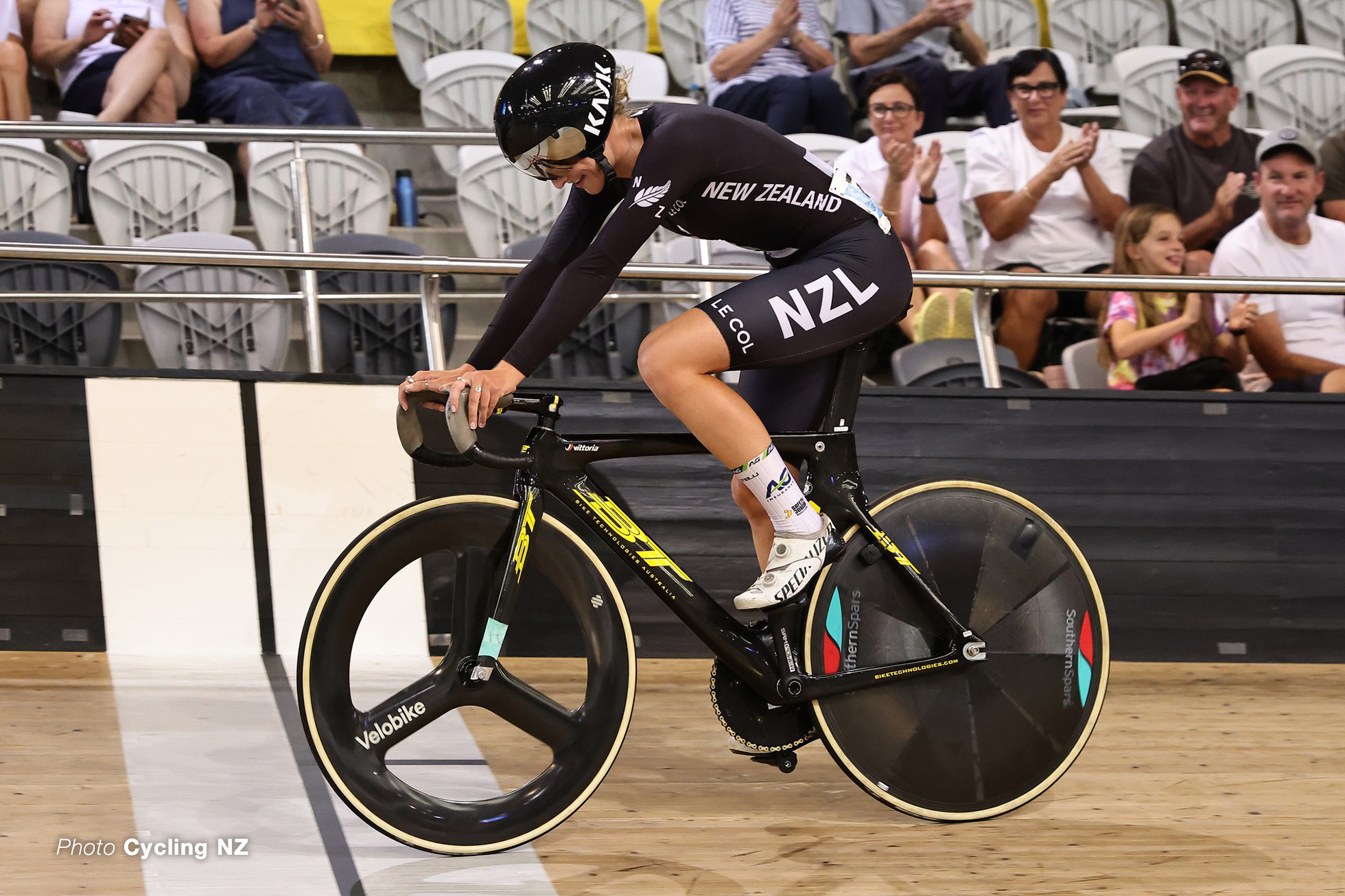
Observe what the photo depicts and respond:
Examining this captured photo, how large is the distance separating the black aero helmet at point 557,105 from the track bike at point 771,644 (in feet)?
1.65

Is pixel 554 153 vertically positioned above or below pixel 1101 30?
below

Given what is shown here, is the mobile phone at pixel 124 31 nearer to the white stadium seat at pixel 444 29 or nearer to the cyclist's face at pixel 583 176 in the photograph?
the white stadium seat at pixel 444 29

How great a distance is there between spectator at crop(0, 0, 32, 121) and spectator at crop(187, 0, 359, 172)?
0.78 meters

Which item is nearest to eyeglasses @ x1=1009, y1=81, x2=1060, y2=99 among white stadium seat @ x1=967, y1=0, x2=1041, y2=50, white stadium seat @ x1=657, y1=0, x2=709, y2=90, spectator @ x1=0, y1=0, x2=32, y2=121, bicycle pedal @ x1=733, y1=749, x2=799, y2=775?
white stadium seat @ x1=967, y1=0, x2=1041, y2=50

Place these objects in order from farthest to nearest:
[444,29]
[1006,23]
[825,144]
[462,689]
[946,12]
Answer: [1006,23] < [444,29] < [946,12] < [825,144] < [462,689]

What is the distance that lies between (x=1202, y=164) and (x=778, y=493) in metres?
4.12

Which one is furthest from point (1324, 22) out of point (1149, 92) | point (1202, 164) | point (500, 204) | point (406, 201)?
point (406, 201)

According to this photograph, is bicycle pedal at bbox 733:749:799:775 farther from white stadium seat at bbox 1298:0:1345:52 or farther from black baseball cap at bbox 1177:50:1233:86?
white stadium seat at bbox 1298:0:1345:52

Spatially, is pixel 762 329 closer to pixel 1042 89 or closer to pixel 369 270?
pixel 369 270

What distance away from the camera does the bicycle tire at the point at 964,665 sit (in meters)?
2.76

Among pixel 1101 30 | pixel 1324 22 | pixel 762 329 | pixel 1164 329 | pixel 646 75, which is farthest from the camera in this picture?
pixel 1324 22

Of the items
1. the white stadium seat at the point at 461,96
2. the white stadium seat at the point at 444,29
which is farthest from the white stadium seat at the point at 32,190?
the white stadium seat at the point at 444,29

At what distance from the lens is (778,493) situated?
2582 millimetres

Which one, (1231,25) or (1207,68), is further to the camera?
(1231,25)
